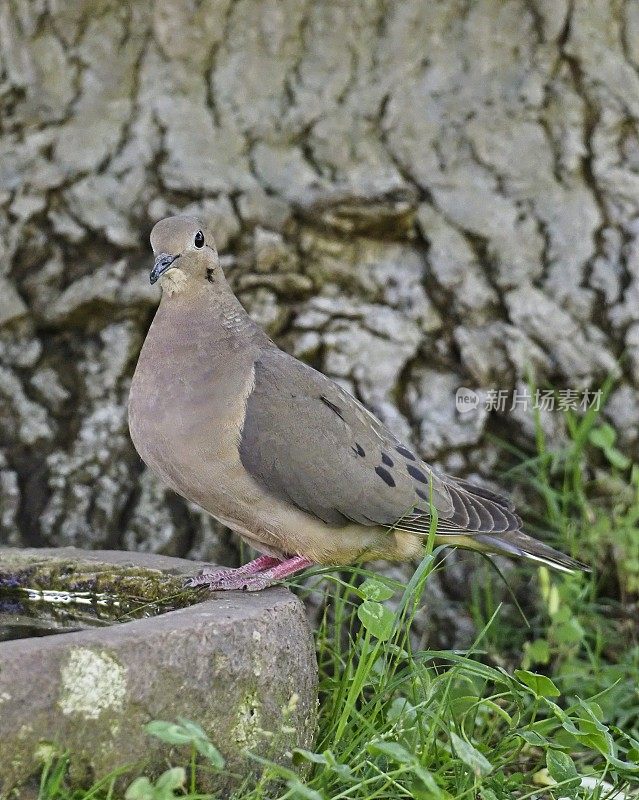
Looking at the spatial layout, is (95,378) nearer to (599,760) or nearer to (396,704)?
(396,704)

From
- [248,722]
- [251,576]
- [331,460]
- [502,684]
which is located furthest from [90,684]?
[502,684]

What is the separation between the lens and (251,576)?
2.96 metres

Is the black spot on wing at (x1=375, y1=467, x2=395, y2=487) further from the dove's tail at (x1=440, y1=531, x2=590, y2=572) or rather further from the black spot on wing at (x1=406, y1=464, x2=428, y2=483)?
the dove's tail at (x1=440, y1=531, x2=590, y2=572)

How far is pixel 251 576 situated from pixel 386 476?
51 cm

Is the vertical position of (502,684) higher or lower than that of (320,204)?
lower

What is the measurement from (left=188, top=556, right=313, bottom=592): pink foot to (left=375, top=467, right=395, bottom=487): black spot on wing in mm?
317

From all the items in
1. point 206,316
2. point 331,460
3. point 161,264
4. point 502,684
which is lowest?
point 502,684

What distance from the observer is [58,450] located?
4203 mm

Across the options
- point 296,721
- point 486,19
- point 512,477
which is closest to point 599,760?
point 512,477

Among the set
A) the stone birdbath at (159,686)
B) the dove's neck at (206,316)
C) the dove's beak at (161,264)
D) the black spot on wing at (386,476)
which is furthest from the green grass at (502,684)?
the dove's beak at (161,264)

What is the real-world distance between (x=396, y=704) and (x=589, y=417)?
1882 millimetres

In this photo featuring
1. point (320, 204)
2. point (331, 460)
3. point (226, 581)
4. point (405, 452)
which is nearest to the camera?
point (226, 581)

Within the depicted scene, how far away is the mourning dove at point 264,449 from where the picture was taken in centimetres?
298

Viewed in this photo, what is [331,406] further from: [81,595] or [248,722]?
[248,722]
